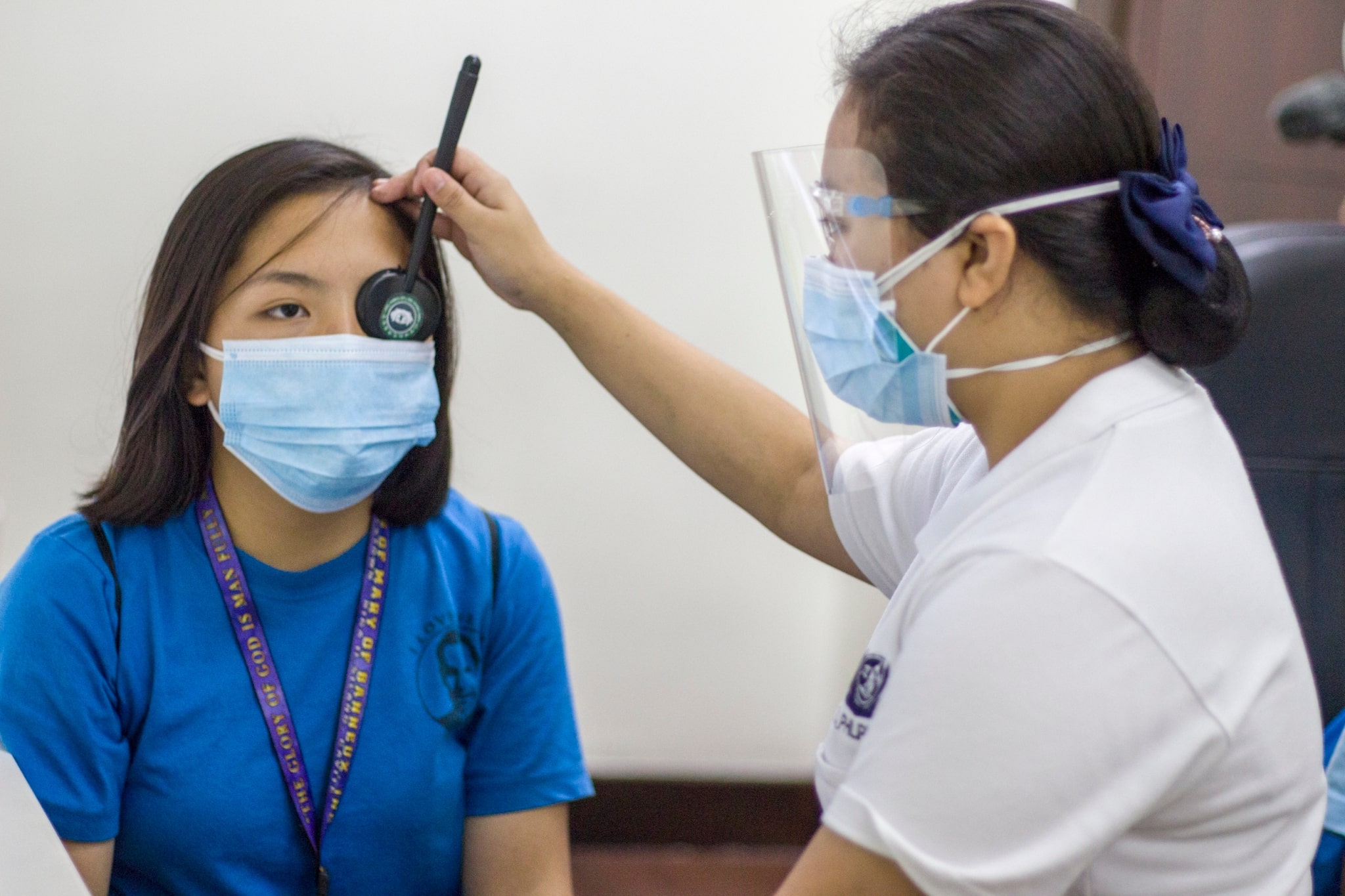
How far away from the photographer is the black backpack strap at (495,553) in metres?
1.31

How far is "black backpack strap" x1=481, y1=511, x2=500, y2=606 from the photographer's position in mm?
1306

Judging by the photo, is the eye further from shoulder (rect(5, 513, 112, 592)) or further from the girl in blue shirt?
shoulder (rect(5, 513, 112, 592))

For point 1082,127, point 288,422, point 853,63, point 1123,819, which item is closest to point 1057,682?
point 1123,819

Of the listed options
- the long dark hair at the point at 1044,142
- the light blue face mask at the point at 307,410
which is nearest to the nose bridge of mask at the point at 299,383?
the light blue face mask at the point at 307,410

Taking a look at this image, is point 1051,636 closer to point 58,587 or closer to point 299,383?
point 299,383

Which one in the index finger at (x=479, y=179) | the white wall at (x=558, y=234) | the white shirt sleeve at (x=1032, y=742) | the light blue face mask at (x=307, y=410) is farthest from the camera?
the white wall at (x=558, y=234)

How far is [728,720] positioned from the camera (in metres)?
2.42

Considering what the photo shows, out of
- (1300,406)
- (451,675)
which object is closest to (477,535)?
(451,675)

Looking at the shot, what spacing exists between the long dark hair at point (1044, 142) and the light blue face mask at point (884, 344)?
1 centimetres

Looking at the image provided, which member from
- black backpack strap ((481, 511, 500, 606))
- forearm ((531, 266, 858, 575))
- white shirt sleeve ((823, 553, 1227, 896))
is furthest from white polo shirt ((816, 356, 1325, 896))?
black backpack strap ((481, 511, 500, 606))

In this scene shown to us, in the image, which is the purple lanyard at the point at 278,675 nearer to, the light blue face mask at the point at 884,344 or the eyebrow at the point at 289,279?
the eyebrow at the point at 289,279

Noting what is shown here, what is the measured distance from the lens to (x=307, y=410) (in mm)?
1168

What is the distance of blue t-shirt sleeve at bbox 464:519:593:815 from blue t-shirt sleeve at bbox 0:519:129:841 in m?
0.36

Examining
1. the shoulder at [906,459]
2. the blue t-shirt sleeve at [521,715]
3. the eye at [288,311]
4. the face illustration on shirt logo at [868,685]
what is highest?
the eye at [288,311]
